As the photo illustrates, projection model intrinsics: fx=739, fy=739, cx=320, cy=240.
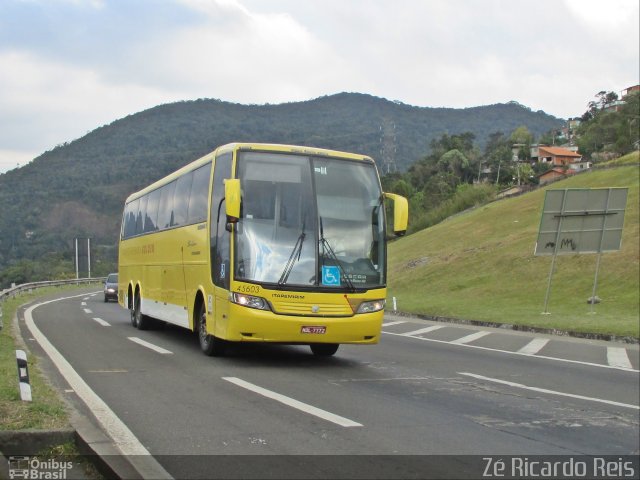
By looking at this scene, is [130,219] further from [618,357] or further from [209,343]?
[618,357]

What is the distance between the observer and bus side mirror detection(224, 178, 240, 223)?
38.4 feet

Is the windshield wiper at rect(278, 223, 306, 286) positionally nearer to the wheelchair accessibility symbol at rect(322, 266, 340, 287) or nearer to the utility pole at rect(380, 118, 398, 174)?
the wheelchair accessibility symbol at rect(322, 266, 340, 287)

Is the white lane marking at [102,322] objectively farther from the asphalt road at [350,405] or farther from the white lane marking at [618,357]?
the white lane marking at [618,357]

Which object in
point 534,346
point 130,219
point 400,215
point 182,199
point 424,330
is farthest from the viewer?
point 130,219

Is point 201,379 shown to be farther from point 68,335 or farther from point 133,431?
point 68,335

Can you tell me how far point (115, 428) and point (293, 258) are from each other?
16.9 ft

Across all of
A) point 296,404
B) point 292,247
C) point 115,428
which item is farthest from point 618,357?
point 115,428

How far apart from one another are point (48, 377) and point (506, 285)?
106 ft

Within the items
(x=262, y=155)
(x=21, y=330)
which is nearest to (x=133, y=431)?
(x=262, y=155)

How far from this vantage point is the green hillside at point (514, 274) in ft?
88.4

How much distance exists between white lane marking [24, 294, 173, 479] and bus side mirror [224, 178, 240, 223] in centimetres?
337

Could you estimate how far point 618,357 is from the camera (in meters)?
15.9

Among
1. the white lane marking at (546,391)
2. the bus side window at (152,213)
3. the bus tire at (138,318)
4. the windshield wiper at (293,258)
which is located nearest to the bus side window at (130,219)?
the bus side window at (152,213)

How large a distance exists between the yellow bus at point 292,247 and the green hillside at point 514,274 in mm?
10437
